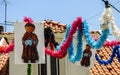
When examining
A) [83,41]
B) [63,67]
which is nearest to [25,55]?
[83,41]

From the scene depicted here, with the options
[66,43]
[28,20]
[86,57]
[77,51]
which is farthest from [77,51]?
[28,20]

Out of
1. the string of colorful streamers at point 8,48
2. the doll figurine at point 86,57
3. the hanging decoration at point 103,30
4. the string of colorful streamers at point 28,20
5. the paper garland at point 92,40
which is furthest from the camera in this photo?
the doll figurine at point 86,57

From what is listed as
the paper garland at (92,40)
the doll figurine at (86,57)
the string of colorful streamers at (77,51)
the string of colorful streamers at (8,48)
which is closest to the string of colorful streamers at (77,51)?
the string of colorful streamers at (77,51)

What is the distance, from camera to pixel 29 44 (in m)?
21.3

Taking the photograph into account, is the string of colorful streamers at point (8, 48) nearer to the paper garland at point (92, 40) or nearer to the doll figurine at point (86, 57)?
the doll figurine at point (86, 57)

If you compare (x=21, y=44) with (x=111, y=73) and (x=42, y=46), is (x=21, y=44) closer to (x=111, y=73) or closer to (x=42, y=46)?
(x=42, y=46)

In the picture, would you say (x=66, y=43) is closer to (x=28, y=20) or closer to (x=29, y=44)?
(x=29, y=44)

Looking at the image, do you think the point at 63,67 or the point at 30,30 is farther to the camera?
the point at 63,67

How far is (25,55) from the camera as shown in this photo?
21.2 metres

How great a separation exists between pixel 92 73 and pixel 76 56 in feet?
18.4

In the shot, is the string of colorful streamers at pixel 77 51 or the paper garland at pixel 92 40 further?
the string of colorful streamers at pixel 77 51

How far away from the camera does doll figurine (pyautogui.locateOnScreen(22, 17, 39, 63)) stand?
69.6 ft

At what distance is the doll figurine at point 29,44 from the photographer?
21.2 m

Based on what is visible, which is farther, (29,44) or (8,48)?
(8,48)
